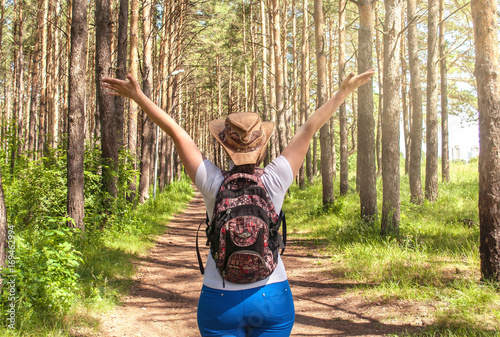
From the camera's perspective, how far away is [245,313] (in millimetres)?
1939

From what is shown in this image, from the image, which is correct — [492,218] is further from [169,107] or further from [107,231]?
[169,107]

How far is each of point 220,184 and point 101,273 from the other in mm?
4962

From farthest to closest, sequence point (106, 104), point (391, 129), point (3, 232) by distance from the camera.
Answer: point (106, 104) < point (391, 129) < point (3, 232)

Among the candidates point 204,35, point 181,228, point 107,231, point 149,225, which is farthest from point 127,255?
point 204,35

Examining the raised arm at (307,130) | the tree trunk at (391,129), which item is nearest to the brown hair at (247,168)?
the raised arm at (307,130)

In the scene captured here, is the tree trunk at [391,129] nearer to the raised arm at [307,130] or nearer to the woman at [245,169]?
the raised arm at [307,130]

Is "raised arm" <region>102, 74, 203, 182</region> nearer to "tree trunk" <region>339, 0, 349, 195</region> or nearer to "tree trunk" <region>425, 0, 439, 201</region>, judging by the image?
"tree trunk" <region>425, 0, 439, 201</region>

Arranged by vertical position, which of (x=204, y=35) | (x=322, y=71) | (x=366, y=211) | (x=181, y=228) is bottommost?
(x=181, y=228)

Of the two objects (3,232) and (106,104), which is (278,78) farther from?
(3,232)

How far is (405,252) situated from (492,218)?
2.00 meters

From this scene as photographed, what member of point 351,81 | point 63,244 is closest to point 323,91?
point 63,244

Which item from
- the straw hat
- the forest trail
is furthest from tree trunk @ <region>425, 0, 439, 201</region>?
the straw hat

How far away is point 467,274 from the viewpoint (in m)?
5.67

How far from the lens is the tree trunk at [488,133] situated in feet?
16.4
